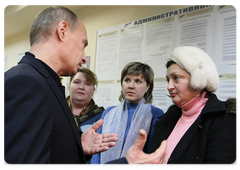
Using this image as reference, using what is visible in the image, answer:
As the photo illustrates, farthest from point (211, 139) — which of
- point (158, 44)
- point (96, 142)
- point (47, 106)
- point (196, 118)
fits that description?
point (158, 44)

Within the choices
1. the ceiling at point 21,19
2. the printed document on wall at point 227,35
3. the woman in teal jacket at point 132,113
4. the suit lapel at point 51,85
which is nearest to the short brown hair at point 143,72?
the woman in teal jacket at point 132,113

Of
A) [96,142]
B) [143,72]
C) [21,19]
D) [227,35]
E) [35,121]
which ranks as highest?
[21,19]

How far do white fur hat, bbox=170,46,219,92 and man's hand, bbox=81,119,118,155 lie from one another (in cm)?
58

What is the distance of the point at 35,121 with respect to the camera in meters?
0.71

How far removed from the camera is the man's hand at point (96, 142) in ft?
3.32

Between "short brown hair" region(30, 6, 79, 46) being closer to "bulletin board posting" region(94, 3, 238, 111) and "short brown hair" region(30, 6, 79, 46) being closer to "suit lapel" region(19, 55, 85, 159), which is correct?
"suit lapel" region(19, 55, 85, 159)

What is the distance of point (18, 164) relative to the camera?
659 millimetres

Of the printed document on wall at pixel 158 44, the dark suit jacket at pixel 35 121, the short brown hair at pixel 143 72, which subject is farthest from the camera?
the printed document on wall at pixel 158 44

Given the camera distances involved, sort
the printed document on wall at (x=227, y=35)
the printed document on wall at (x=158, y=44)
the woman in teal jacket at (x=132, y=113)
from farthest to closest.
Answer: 1. the printed document on wall at (x=158, y=44)
2. the woman in teal jacket at (x=132, y=113)
3. the printed document on wall at (x=227, y=35)

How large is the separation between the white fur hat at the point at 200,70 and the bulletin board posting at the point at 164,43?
463 mm

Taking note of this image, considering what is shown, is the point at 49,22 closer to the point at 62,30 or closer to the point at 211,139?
the point at 62,30

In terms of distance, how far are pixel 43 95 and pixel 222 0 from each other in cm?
154

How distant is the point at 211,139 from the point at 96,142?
59 centimetres

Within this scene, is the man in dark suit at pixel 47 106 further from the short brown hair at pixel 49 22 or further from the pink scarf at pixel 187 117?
the pink scarf at pixel 187 117
